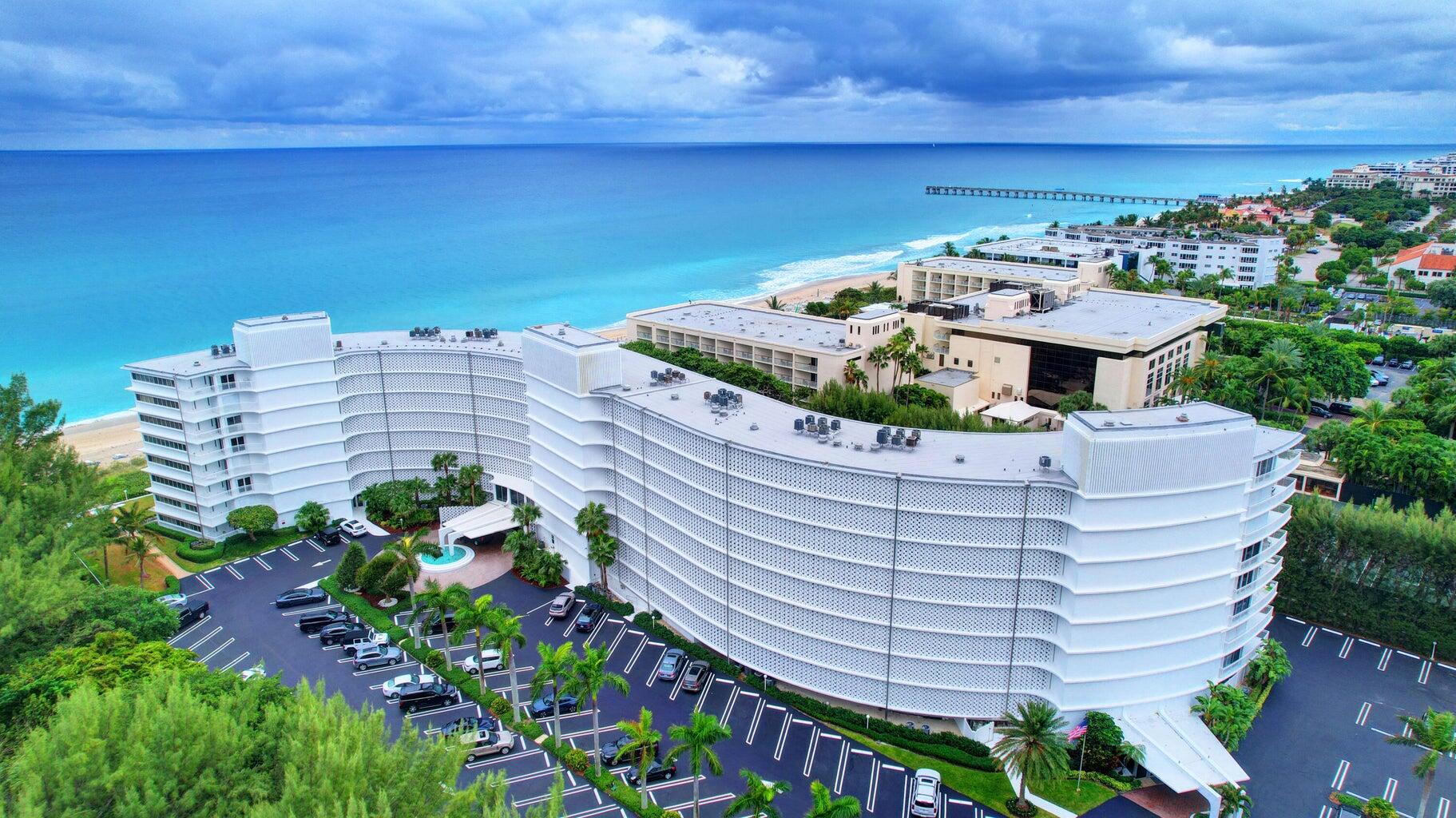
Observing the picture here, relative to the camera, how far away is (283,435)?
7312 cm

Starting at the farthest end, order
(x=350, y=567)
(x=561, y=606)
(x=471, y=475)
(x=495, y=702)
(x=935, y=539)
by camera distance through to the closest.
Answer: (x=471, y=475)
(x=350, y=567)
(x=561, y=606)
(x=495, y=702)
(x=935, y=539)

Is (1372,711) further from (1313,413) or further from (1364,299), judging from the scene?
(1364,299)

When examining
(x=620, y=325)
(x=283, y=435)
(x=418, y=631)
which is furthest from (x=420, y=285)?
(x=418, y=631)

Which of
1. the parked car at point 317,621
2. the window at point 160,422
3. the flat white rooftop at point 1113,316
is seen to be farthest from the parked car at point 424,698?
the flat white rooftop at point 1113,316

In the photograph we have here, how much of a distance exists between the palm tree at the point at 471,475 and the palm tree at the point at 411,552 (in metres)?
5.10

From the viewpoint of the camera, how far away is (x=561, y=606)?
60844mm

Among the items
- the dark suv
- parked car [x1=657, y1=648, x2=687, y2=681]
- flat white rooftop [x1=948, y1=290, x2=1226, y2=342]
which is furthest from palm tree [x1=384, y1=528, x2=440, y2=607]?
flat white rooftop [x1=948, y1=290, x2=1226, y2=342]

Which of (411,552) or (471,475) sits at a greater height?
(411,552)

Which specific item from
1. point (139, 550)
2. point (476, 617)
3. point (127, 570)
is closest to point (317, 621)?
point (139, 550)

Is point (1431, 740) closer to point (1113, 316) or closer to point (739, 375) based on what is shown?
point (739, 375)

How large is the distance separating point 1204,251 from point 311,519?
162 m

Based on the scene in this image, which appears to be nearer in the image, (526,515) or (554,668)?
(554,668)

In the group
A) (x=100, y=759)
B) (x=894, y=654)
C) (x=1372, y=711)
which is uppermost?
(x=100, y=759)

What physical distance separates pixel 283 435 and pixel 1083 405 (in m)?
75.7
